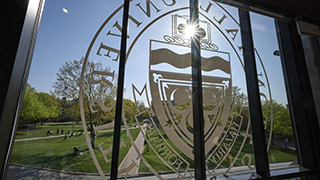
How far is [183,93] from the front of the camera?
1317 mm

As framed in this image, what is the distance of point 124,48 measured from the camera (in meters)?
1.20

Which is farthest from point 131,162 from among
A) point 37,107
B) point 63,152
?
point 37,107

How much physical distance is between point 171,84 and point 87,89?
73 cm

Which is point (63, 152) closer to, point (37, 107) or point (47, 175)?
point (47, 175)

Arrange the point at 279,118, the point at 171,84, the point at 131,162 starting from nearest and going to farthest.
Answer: the point at 131,162 → the point at 171,84 → the point at 279,118

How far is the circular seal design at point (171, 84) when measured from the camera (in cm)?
114

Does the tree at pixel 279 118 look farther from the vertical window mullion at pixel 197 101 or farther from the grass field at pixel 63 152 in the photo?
the grass field at pixel 63 152

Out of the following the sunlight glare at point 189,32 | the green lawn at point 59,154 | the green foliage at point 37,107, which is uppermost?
the sunlight glare at point 189,32

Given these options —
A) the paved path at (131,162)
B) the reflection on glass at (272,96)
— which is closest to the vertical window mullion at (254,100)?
the reflection on glass at (272,96)

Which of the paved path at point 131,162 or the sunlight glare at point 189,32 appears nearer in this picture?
the paved path at point 131,162

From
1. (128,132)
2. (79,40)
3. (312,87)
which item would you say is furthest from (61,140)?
(312,87)

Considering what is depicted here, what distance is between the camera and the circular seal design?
3.73 feet

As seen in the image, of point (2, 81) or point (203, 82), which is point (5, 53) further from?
point (203, 82)

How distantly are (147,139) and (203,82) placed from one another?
790 millimetres
